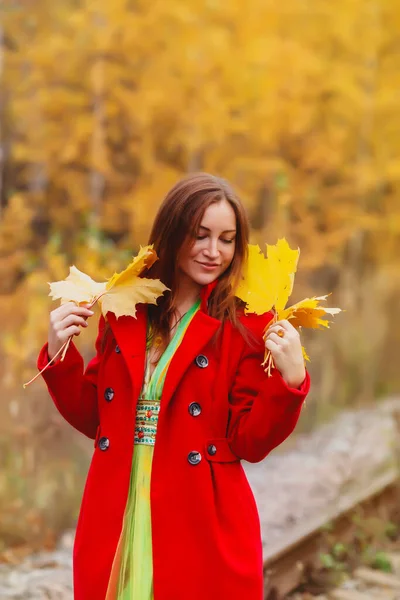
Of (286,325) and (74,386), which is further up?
(286,325)

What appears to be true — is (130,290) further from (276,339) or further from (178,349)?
(276,339)

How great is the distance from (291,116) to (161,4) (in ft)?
6.54

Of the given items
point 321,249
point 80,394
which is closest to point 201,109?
point 321,249

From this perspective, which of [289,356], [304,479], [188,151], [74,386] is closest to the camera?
[289,356]

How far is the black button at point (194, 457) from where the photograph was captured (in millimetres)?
1801

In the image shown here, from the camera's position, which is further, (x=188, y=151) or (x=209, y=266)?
(x=188, y=151)

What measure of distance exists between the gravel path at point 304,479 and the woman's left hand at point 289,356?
6.62ft

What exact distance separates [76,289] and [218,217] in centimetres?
39

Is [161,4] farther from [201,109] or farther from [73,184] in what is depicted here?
[73,184]

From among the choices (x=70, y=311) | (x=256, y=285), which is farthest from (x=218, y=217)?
(x=70, y=311)

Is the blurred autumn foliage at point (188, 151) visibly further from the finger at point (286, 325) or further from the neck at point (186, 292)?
the finger at point (286, 325)

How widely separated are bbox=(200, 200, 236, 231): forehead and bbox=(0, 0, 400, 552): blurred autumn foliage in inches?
116

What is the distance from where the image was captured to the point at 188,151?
23.2 feet

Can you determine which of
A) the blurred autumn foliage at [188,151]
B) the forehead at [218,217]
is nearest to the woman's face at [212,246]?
the forehead at [218,217]
